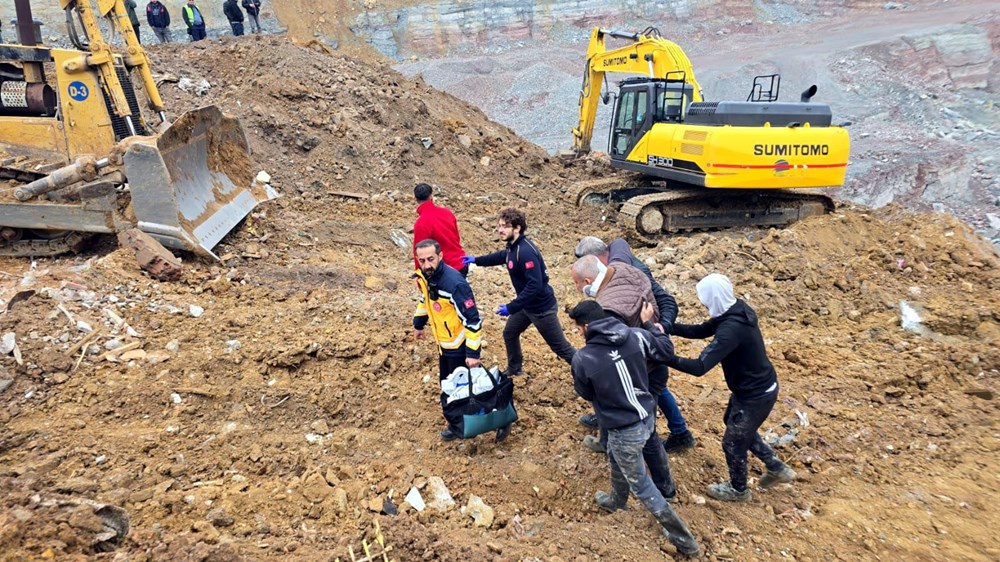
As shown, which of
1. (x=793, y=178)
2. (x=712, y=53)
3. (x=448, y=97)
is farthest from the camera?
(x=712, y=53)

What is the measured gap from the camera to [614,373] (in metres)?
3.35

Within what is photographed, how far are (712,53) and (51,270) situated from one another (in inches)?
977

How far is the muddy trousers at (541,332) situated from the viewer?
16.0 feet

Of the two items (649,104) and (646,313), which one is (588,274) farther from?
(649,104)

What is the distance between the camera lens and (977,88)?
795 inches

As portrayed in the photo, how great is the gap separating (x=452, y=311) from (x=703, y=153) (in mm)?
6223

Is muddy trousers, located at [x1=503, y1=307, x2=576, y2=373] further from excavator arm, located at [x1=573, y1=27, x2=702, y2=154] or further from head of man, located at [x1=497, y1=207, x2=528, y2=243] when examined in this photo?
excavator arm, located at [x1=573, y1=27, x2=702, y2=154]

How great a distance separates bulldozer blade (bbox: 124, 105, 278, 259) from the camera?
21.5ft

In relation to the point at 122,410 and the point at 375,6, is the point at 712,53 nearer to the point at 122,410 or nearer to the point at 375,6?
the point at 375,6

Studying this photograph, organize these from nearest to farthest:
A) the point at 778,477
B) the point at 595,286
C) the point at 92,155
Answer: the point at 595,286 → the point at 778,477 → the point at 92,155

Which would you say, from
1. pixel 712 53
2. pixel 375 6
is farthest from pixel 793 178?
pixel 375 6

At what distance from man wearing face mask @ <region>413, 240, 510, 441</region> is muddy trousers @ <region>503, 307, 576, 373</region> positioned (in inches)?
26.2

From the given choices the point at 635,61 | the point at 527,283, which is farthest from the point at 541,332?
the point at 635,61

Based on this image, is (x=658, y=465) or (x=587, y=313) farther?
(x=658, y=465)
